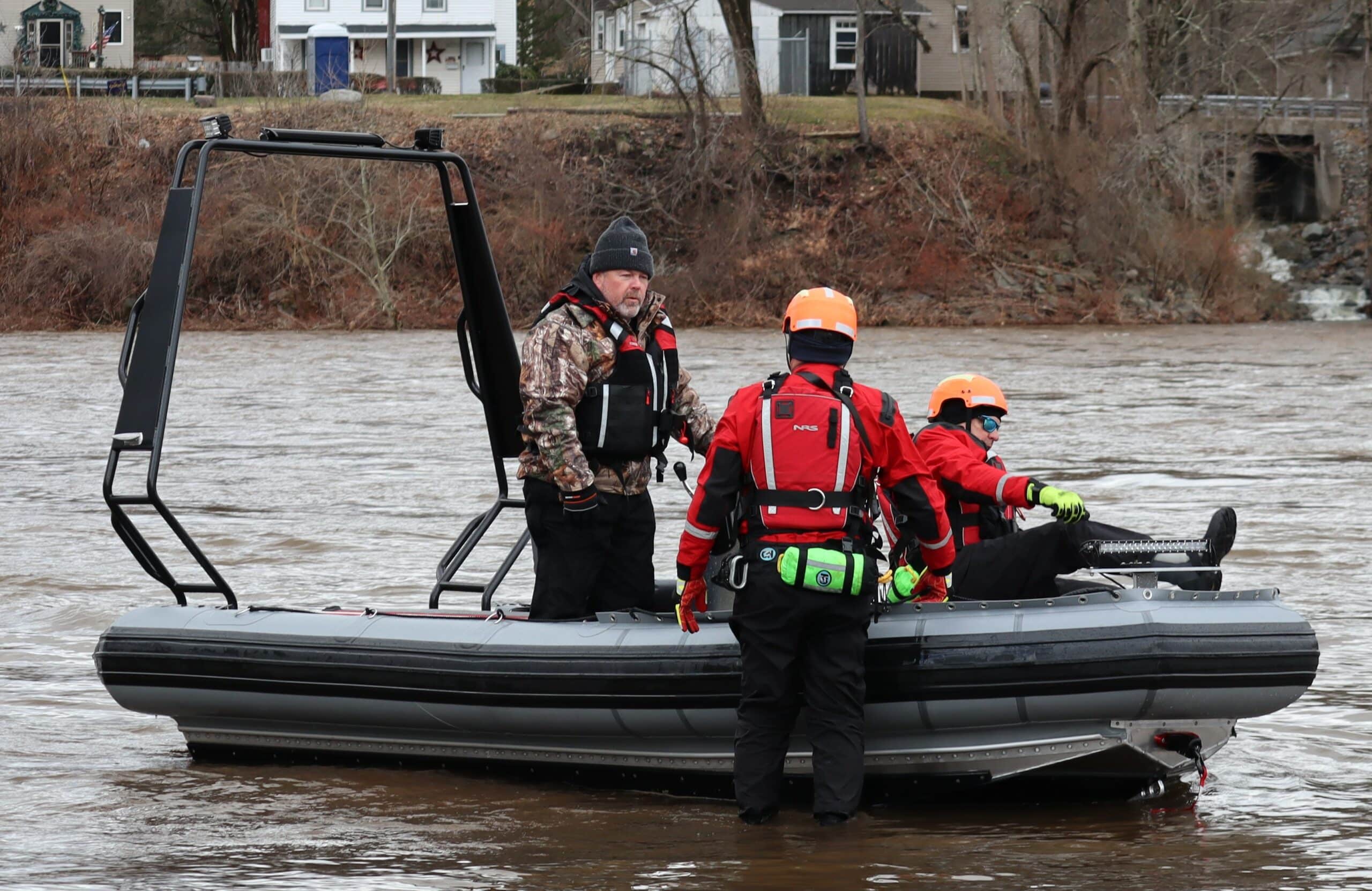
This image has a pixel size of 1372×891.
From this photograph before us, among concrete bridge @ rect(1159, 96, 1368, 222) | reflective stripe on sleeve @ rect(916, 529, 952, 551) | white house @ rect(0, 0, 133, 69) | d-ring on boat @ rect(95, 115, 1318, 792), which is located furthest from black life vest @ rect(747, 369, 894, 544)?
white house @ rect(0, 0, 133, 69)

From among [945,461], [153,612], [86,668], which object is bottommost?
[86,668]

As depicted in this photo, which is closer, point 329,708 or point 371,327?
point 329,708

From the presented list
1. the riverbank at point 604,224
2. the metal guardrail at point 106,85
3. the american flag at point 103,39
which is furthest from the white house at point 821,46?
A: the american flag at point 103,39

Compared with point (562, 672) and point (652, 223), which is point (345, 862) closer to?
point (562, 672)

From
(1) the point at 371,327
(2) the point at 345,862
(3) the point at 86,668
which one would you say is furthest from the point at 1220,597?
(1) the point at 371,327

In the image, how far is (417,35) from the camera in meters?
46.5

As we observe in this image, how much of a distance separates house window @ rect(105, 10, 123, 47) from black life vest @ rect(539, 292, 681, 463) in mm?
45053

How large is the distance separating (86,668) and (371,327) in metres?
21.9

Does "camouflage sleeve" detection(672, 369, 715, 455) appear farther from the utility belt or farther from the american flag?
the american flag

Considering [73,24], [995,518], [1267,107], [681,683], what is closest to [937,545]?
[681,683]

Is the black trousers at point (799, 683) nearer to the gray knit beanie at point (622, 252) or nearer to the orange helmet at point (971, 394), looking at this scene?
the gray knit beanie at point (622, 252)

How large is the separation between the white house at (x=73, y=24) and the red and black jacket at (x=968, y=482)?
44033mm

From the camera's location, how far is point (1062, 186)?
31.0m

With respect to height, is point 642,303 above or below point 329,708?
above
